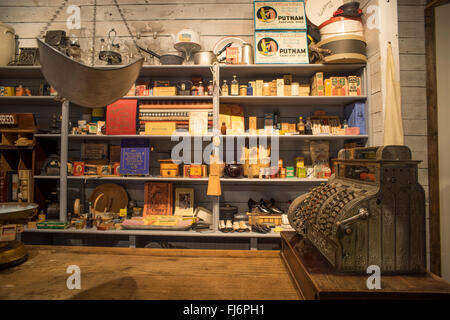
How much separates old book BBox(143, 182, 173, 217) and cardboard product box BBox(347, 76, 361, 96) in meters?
2.30

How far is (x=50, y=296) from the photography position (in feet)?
2.83

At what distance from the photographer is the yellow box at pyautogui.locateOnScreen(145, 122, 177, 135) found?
2.67m

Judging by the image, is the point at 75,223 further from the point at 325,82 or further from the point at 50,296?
the point at 325,82

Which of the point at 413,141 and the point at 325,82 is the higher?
the point at 325,82

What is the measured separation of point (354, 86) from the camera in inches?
101

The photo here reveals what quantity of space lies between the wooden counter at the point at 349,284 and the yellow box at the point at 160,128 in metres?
2.05

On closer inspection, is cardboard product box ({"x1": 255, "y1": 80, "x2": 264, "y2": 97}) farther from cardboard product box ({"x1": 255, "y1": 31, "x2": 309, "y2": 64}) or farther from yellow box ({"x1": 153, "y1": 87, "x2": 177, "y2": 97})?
yellow box ({"x1": 153, "y1": 87, "x2": 177, "y2": 97})

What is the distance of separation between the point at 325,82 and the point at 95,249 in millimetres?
2625

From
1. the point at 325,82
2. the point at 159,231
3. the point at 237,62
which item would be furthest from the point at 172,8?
the point at 159,231

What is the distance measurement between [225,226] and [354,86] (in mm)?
2075

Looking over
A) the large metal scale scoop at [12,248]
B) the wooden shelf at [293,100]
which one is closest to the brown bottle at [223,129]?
the wooden shelf at [293,100]

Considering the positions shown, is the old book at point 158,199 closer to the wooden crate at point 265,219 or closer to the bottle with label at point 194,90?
the wooden crate at point 265,219

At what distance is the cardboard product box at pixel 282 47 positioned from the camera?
2.59 m

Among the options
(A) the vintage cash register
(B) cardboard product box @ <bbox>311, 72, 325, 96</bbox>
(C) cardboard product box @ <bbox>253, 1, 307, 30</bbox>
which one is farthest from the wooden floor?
(C) cardboard product box @ <bbox>253, 1, 307, 30</bbox>
